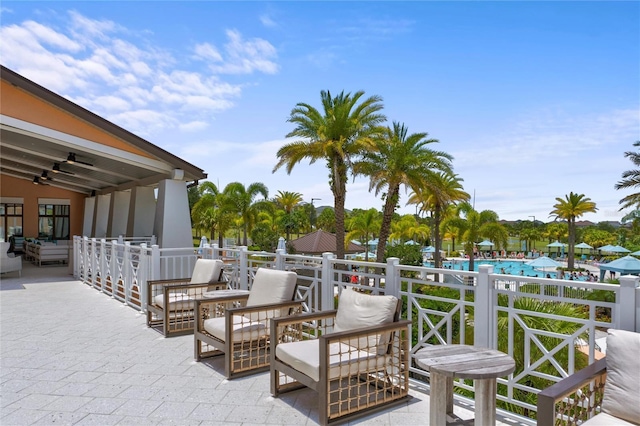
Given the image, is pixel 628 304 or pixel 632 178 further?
pixel 632 178

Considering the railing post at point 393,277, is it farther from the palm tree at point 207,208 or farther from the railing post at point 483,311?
the palm tree at point 207,208

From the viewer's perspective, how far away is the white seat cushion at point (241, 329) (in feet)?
14.2

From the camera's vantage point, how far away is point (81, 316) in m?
7.13

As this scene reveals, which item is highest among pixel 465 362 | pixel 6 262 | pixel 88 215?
pixel 88 215

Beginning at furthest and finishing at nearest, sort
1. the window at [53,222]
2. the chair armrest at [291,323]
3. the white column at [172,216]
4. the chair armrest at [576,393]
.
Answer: the window at [53,222], the white column at [172,216], the chair armrest at [291,323], the chair armrest at [576,393]

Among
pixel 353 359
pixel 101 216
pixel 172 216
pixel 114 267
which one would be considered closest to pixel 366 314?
pixel 353 359

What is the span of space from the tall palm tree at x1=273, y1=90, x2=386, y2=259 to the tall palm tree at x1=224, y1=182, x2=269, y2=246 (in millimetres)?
12189

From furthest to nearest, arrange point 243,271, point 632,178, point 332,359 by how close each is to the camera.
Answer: point 632,178 → point 243,271 → point 332,359

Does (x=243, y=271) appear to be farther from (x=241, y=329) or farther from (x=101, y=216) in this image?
(x=101, y=216)

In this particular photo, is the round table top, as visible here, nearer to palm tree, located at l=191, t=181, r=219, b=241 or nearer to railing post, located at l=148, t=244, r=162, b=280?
railing post, located at l=148, t=244, r=162, b=280

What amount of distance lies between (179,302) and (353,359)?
327cm

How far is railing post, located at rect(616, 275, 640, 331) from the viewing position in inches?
104

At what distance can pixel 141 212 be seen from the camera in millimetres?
13352

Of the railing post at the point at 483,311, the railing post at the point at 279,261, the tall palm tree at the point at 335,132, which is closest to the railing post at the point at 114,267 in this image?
the railing post at the point at 279,261
